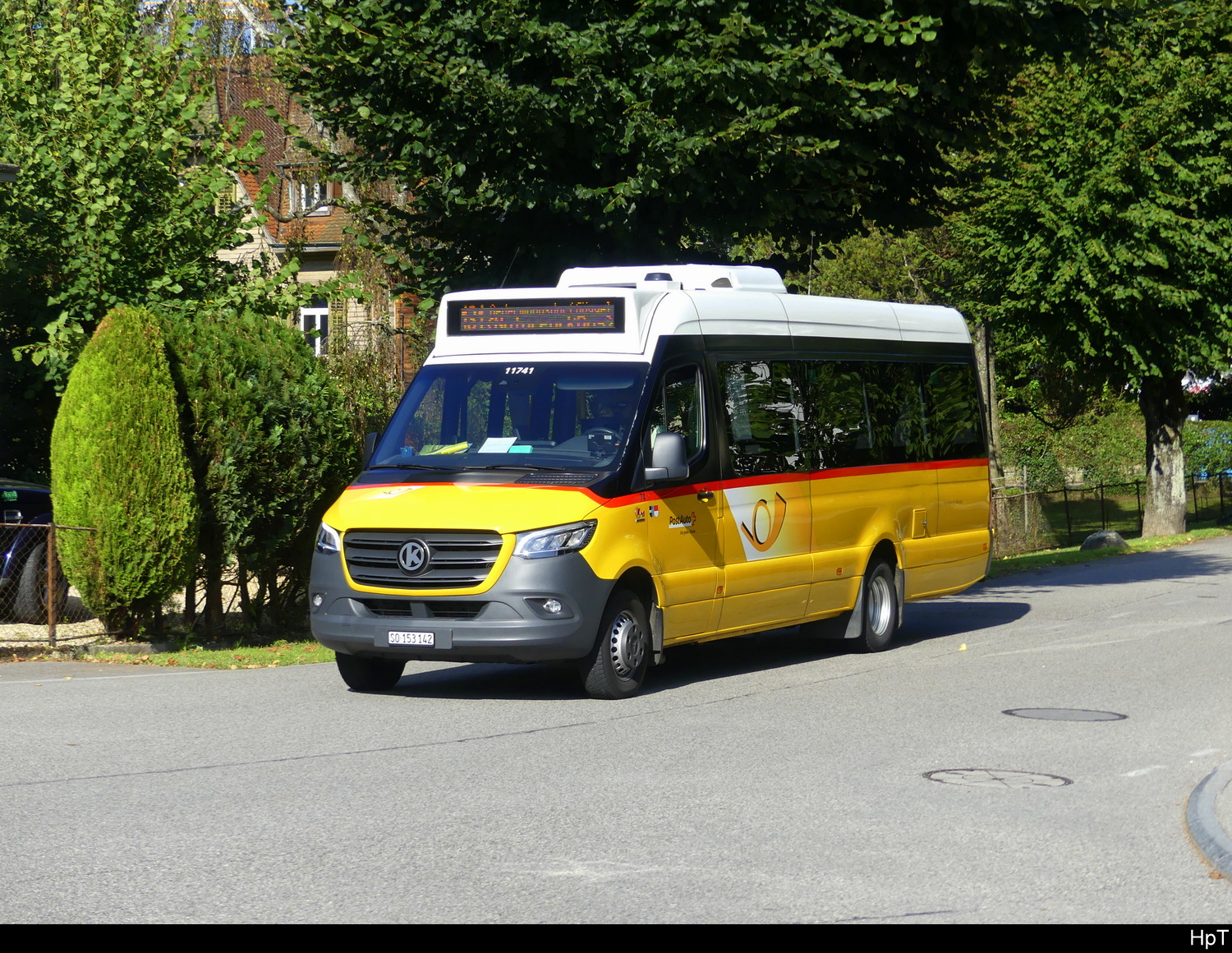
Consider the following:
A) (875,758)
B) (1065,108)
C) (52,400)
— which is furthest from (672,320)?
(1065,108)

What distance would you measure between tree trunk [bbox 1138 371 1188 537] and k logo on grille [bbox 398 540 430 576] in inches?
1123

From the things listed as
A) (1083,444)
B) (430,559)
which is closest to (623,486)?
(430,559)

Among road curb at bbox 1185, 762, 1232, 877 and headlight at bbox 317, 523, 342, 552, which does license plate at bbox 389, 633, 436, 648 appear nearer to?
headlight at bbox 317, 523, 342, 552

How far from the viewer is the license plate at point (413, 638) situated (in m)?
11.0

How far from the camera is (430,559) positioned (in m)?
11.0

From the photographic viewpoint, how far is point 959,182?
63.2 ft

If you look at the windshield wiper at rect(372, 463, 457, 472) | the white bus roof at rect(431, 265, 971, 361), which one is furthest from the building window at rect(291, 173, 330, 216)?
the windshield wiper at rect(372, 463, 457, 472)

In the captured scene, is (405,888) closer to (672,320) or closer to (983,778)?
(983,778)

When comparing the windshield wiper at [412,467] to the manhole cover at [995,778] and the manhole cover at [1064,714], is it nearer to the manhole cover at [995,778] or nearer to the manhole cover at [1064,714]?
the manhole cover at [1064,714]

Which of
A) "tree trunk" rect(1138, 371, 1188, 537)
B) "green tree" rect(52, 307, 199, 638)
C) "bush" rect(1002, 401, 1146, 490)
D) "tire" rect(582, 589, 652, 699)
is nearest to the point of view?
"tire" rect(582, 589, 652, 699)

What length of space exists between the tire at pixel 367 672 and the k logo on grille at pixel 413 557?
101 cm

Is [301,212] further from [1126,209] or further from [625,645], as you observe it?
[625,645]

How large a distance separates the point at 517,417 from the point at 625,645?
1830mm

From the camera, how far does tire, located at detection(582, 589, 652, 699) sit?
11.3 meters
